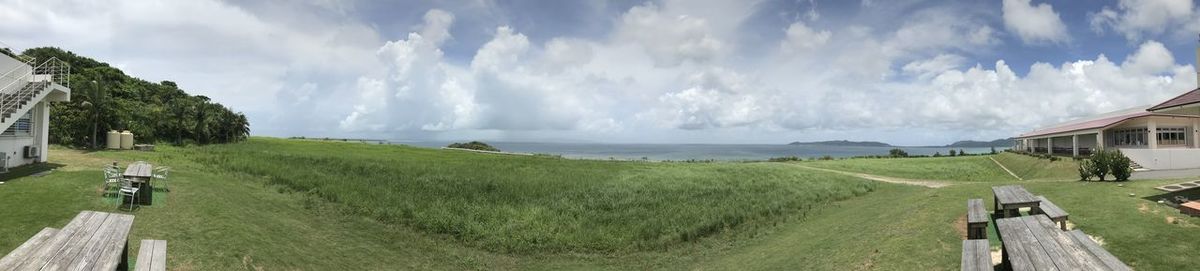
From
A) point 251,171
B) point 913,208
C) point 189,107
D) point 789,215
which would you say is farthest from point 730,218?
point 189,107

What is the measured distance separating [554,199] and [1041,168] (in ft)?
124

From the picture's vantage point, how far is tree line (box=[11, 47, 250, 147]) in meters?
32.9

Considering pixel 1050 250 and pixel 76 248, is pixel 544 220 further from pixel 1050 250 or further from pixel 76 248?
pixel 1050 250

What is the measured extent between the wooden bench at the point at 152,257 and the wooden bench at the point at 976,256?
10.3m

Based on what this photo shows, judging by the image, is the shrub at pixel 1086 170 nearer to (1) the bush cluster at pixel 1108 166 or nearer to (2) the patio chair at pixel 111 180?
(1) the bush cluster at pixel 1108 166

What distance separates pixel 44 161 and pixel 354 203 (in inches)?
547

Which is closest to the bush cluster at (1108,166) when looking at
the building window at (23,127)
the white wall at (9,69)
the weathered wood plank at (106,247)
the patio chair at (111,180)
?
the weathered wood plank at (106,247)

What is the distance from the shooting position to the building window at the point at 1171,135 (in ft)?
106

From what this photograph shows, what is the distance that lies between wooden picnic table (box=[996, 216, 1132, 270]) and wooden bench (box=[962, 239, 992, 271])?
27 centimetres

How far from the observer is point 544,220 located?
1992cm

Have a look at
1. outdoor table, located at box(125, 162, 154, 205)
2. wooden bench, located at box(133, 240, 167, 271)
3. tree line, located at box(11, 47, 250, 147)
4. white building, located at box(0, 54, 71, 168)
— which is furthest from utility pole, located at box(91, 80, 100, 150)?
wooden bench, located at box(133, 240, 167, 271)

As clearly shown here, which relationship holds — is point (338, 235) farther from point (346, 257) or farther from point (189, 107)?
point (189, 107)

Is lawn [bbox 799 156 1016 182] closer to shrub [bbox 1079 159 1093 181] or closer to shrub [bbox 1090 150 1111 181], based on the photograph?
shrub [bbox 1079 159 1093 181]

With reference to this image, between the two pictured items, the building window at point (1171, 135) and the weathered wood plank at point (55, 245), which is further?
the building window at point (1171, 135)
